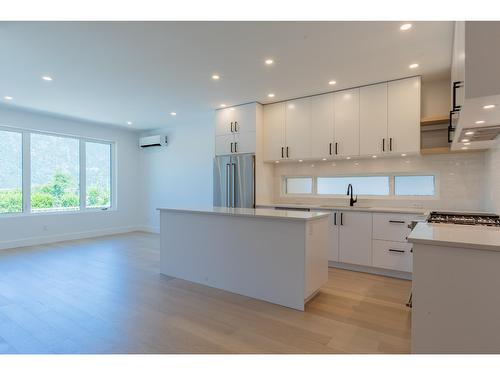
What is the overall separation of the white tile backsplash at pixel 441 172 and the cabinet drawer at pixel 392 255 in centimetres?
76

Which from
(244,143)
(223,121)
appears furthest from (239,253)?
(223,121)

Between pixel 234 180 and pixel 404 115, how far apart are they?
2782 mm

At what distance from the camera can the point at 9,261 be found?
4.29 metres

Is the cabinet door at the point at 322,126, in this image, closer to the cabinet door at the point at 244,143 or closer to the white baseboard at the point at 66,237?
the cabinet door at the point at 244,143

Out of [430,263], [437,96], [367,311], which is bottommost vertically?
[367,311]

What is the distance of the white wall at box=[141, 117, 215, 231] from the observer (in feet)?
20.3

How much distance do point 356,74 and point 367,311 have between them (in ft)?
9.24

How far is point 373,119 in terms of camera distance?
154 inches

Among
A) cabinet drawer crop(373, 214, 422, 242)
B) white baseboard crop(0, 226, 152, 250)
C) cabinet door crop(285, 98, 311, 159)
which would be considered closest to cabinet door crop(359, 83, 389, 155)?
cabinet door crop(285, 98, 311, 159)

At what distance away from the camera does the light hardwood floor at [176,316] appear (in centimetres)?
203

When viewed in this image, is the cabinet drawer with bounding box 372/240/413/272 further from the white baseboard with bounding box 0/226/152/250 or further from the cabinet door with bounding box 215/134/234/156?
the white baseboard with bounding box 0/226/152/250

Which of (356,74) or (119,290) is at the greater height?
(356,74)
